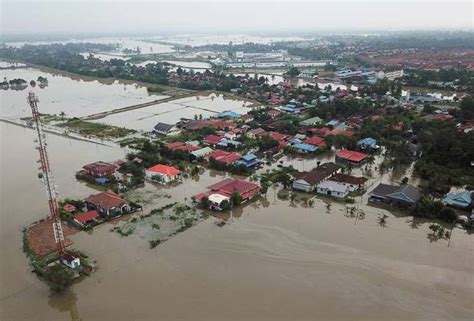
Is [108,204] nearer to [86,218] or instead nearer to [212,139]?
[86,218]

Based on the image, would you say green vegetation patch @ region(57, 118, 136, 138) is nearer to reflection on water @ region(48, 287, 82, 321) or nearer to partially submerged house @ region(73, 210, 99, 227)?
partially submerged house @ region(73, 210, 99, 227)

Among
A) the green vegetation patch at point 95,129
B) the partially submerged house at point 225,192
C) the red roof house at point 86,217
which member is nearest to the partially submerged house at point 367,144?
the partially submerged house at point 225,192

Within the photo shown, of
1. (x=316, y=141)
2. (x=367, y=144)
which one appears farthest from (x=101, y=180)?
(x=367, y=144)

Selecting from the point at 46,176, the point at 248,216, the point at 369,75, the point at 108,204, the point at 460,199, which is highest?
the point at 46,176

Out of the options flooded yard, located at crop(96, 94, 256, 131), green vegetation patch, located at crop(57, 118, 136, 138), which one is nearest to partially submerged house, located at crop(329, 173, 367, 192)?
green vegetation patch, located at crop(57, 118, 136, 138)

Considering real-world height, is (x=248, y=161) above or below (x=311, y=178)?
below

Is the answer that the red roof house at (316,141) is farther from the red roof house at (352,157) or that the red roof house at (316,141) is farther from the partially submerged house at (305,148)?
the red roof house at (352,157)

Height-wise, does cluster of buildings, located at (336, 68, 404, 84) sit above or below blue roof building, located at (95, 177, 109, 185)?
above
